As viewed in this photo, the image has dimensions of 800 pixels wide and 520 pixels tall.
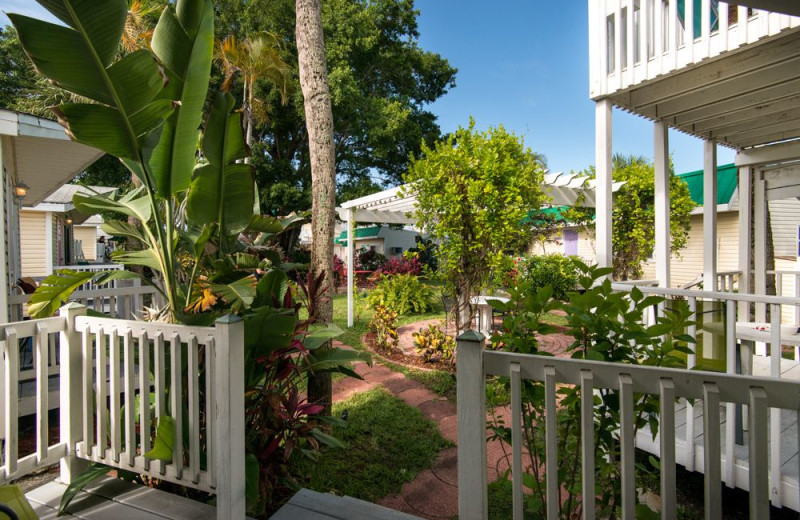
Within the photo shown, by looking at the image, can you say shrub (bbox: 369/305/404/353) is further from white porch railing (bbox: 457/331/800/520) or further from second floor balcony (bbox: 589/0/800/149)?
white porch railing (bbox: 457/331/800/520)

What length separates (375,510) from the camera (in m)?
2.21

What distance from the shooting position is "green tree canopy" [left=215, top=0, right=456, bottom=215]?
48.7 feet

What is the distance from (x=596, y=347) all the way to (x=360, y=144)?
1751 cm

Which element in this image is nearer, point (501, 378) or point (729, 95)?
point (501, 378)

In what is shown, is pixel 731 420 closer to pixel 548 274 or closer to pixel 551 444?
pixel 551 444

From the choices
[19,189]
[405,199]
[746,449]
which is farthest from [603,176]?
[19,189]

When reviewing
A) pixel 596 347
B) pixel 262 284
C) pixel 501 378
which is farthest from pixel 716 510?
pixel 262 284

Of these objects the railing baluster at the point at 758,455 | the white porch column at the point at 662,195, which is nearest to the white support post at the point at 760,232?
the white porch column at the point at 662,195

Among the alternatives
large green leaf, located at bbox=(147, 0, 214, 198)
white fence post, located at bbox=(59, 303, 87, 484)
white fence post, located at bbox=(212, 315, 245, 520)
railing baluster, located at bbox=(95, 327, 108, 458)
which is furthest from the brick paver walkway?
large green leaf, located at bbox=(147, 0, 214, 198)

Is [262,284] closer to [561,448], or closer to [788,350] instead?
[561,448]

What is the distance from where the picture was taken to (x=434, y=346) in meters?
6.17

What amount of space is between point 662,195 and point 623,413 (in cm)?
377

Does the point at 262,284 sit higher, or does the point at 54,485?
the point at 262,284

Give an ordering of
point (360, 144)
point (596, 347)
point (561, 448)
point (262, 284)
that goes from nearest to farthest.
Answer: point (596, 347)
point (561, 448)
point (262, 284)
point (360, 144)
